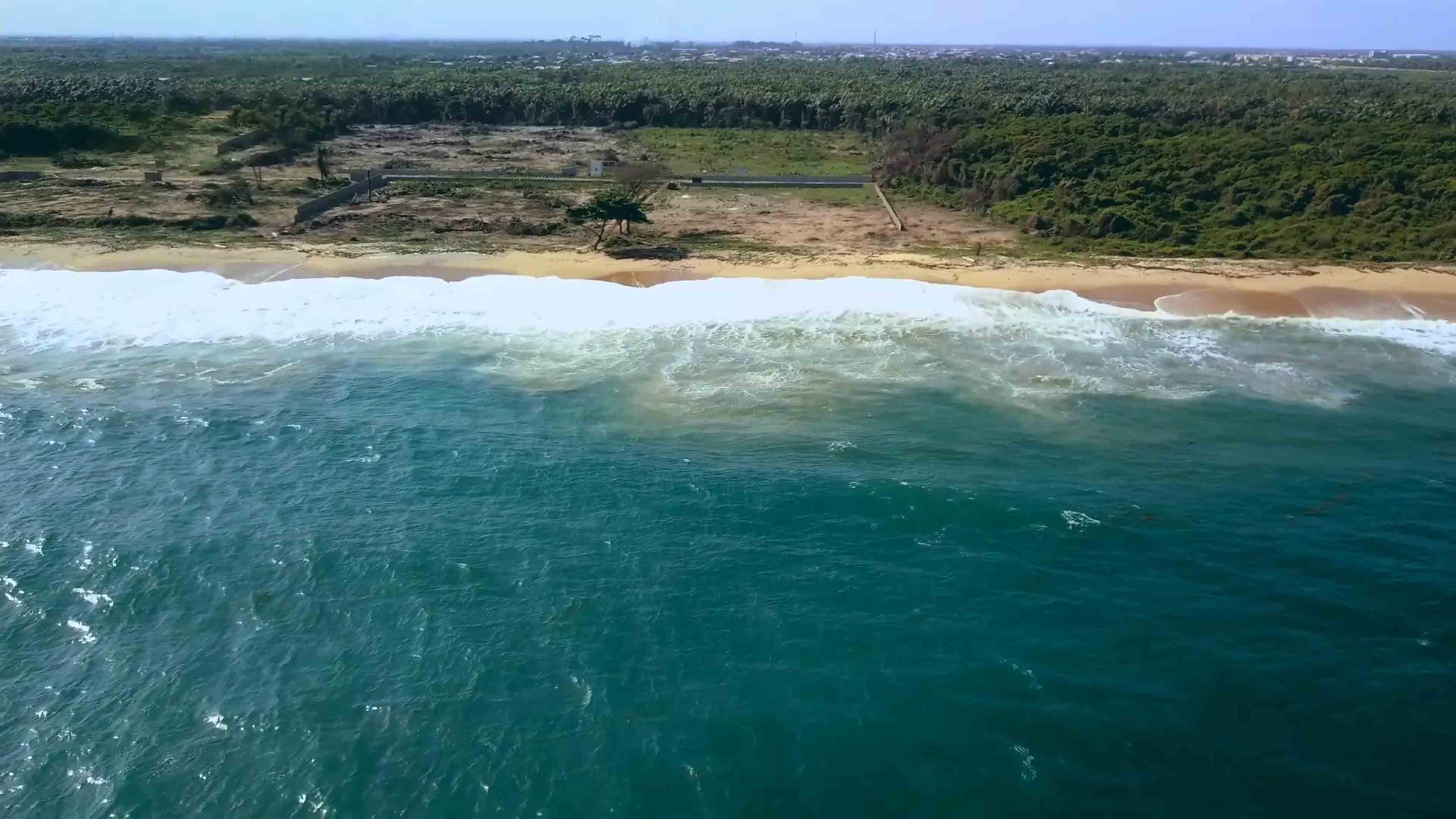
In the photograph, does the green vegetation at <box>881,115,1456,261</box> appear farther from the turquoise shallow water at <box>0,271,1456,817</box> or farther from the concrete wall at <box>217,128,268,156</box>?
the concrete wall at <box>217,128,268,156</box>

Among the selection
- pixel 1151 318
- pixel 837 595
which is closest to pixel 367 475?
pixel 837 595

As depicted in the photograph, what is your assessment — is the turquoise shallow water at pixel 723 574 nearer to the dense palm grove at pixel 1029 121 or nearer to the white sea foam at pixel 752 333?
the white sea foam at pixel 752 333

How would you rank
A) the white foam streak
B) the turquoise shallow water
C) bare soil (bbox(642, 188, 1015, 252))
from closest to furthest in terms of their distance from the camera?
1. the turquoise shallow water
2. the white foam streak
3. bare soil (bbox(642, 188, 1015, 252))

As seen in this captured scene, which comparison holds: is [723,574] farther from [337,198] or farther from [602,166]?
[602,166]

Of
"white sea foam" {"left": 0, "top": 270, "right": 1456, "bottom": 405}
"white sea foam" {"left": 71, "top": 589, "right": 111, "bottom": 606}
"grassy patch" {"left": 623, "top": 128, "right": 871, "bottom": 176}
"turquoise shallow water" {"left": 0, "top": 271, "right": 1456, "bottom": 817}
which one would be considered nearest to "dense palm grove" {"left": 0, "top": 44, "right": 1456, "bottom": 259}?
"grassy patch" {"left": 623, "top": 128, "right": 871, "bottom": 176}

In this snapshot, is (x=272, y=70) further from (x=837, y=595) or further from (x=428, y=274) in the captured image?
(x=837, y=595)

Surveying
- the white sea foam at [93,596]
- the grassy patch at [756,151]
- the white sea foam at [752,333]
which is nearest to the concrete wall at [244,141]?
the grassy patch at [756,151]
